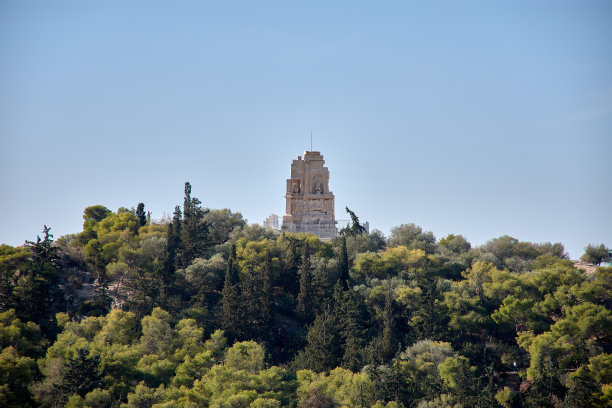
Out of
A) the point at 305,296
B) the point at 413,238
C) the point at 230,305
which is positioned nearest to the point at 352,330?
the point at 305,296

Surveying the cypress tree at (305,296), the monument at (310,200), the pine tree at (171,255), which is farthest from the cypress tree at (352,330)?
the monument at (310,200)

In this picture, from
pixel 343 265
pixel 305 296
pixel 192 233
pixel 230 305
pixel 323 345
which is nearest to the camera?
pixel 323 345

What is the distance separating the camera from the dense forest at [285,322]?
57375mm

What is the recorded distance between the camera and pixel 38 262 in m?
67.8

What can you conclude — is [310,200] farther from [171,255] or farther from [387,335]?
[387,335]

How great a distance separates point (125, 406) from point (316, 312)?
54.0ft

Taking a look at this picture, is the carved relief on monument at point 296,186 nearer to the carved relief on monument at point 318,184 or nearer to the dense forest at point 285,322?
the carved relief on monument at point 318,184

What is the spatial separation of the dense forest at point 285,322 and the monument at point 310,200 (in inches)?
122

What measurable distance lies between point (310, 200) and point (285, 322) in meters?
15.5

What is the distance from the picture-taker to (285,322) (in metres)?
68.8

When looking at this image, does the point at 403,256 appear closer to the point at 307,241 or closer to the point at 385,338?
the point at 307,241

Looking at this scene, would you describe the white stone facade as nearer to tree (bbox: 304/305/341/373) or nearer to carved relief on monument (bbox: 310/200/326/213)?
carved relief on monument (bbox: 310/200/326/213)

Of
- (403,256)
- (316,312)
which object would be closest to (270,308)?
(316,312)

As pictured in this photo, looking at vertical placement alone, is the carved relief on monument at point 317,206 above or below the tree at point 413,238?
above
